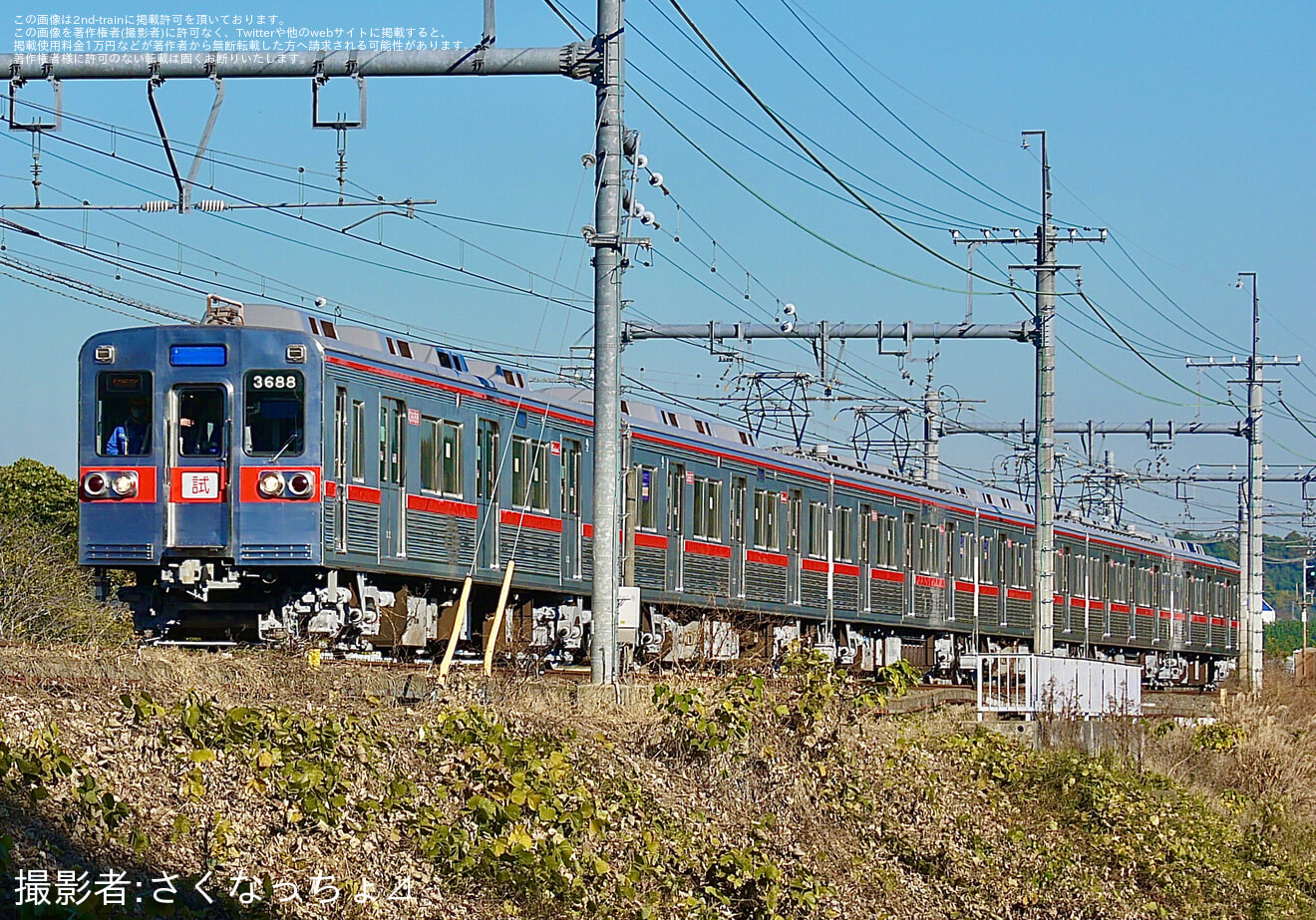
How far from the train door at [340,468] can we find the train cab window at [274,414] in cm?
33

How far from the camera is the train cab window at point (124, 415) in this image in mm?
A: 16969

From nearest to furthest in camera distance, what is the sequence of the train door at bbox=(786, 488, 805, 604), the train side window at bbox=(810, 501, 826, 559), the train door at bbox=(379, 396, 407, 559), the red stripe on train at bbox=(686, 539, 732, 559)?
the train door at bbox=(379, 396, 407, 559) → the red stripe on train at bbox=(686, 539, 732, 559) → the train door at bbox=(786, 488, 805, 604) → the train side window at bbox=(810, 501, 826, 559)

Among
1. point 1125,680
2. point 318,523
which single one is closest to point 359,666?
point 318,523

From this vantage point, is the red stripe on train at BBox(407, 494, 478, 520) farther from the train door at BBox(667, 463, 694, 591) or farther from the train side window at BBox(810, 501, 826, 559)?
the train side window at BBox(810, 501, 826, 559)

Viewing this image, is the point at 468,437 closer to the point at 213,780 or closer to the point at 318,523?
the point at 318,523

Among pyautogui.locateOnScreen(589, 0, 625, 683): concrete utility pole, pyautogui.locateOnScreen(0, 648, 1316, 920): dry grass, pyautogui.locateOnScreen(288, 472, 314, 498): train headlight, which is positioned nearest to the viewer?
pyautogui.locateOnScreen(0, 648, 1316, 920): dry grass

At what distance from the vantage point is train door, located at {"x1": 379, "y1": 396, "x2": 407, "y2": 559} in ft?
57.2

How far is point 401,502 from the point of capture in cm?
1769

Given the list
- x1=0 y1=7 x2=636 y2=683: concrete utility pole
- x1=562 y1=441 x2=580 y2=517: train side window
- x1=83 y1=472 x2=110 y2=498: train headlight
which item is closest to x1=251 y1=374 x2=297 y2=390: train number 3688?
x1=83 y1=472 x2=110 y2=498: train headlight

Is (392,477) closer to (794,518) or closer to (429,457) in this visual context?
(429,457)

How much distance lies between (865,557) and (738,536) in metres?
4.19

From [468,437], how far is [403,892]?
10.4m

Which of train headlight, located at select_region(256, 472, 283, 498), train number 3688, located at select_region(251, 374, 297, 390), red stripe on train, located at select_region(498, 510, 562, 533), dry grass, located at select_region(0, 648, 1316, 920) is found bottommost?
dry grass, located at select_region(0, 648, 1316, 920)

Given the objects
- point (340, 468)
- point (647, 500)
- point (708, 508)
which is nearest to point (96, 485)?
point (340, 468)
